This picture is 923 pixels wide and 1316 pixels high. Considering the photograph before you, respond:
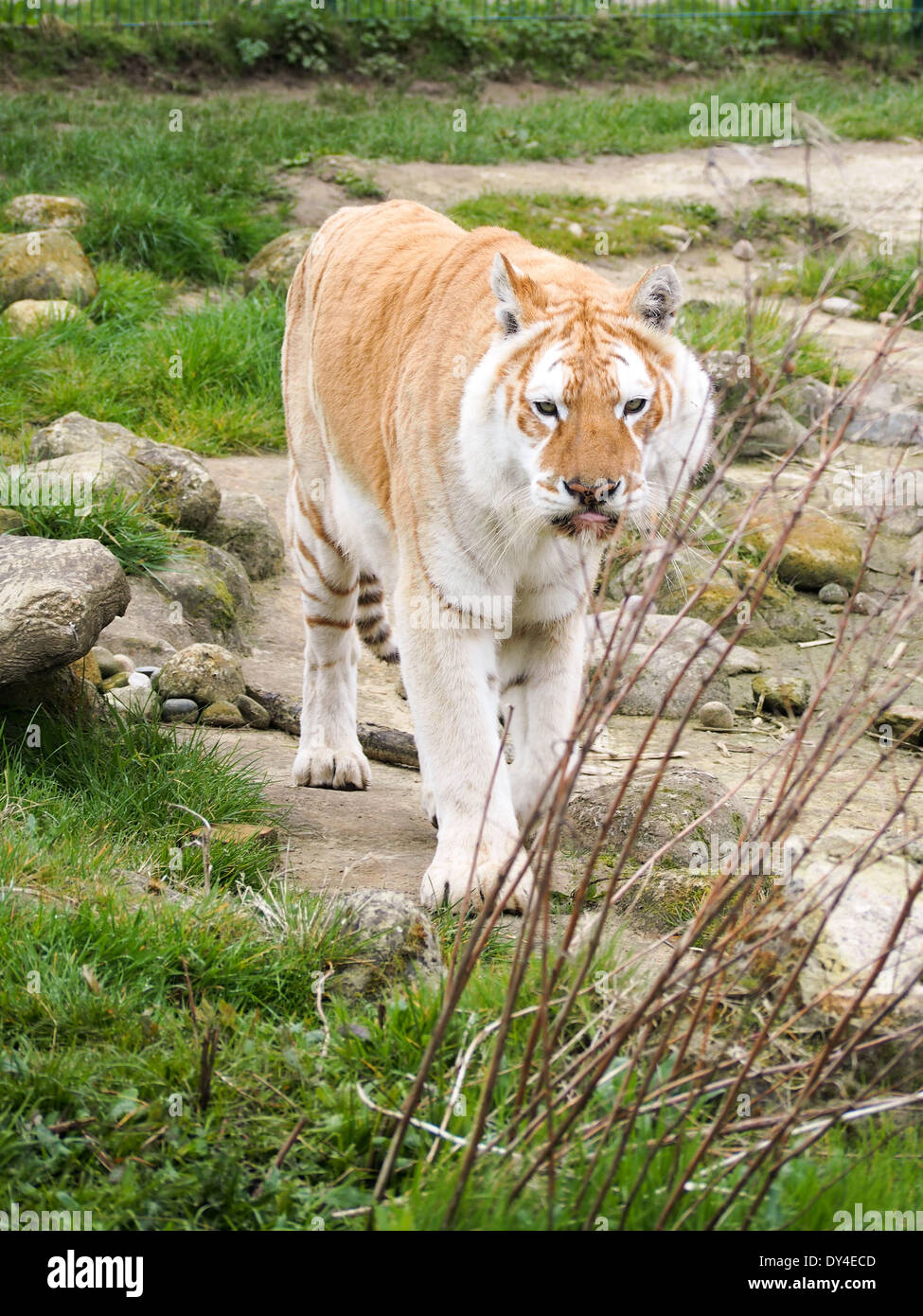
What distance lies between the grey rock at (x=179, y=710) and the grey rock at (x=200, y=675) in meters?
0.05

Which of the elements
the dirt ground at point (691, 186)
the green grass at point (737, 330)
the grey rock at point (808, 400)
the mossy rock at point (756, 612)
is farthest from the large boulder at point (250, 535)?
the dirt ground at point (691, 186)

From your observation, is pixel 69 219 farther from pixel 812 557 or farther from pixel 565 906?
pixel 565 906

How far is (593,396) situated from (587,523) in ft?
1.04

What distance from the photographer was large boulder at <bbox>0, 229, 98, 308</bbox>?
776 cm

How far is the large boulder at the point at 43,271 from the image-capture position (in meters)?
7.76

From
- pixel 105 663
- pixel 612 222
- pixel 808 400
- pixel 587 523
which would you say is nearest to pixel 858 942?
pixel 587 523

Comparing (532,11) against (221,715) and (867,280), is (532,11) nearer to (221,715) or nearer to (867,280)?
(867,280)

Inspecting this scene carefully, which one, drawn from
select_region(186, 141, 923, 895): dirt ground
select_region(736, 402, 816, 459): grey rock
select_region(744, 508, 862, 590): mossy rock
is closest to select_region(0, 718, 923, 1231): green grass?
select_region(186, 141, 923, 895): dirt ground

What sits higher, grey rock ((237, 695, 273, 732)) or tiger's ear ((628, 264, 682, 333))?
tiger's ear ((628, 264, 682, 333))

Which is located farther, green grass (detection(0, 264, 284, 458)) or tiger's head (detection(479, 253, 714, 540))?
green grass (detection(0, 264, 284, 458))

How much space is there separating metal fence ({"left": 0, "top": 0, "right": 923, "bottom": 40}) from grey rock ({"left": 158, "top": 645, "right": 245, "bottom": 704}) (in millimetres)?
9996

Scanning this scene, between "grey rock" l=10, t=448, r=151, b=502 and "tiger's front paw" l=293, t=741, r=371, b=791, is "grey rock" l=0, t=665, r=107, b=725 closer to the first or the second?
"tiger's front paw" l=293, t=741, r=371, b=791

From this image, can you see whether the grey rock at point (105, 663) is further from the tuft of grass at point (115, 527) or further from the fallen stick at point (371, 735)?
the fallen stick at point (371, 735)
